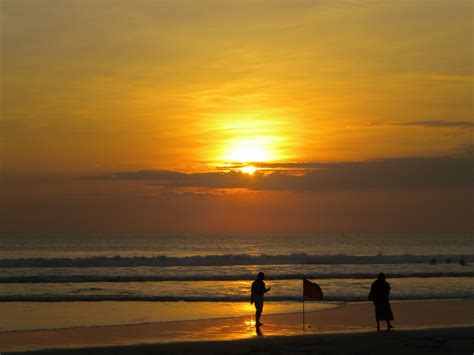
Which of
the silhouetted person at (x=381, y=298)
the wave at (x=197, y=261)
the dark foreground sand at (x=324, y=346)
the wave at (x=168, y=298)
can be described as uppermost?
the wave at (x=197, y=261)

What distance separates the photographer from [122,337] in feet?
57.5

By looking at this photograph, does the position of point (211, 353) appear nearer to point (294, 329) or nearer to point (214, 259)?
point (294, 329)

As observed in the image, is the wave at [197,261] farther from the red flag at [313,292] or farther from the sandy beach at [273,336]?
the red flag at [313,292]

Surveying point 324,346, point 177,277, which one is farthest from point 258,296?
point 177,277

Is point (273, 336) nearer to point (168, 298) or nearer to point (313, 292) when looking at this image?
point (313, 292)

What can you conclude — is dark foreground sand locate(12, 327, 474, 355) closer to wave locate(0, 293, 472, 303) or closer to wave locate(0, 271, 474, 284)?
wave locate(0, 293, 472, 303)

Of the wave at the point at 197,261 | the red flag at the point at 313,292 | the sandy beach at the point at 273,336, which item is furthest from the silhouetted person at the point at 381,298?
the wave at the point at 197,261

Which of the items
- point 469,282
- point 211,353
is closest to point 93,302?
point 211,353

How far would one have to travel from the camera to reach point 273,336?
55.5ft

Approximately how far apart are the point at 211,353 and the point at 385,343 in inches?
166

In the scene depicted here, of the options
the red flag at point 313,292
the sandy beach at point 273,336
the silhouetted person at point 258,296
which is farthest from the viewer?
the silhouetted person at point 258,296

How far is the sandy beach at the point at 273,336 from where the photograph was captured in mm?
15234

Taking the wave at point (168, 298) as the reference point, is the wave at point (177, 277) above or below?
above

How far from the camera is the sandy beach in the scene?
50.0ft
